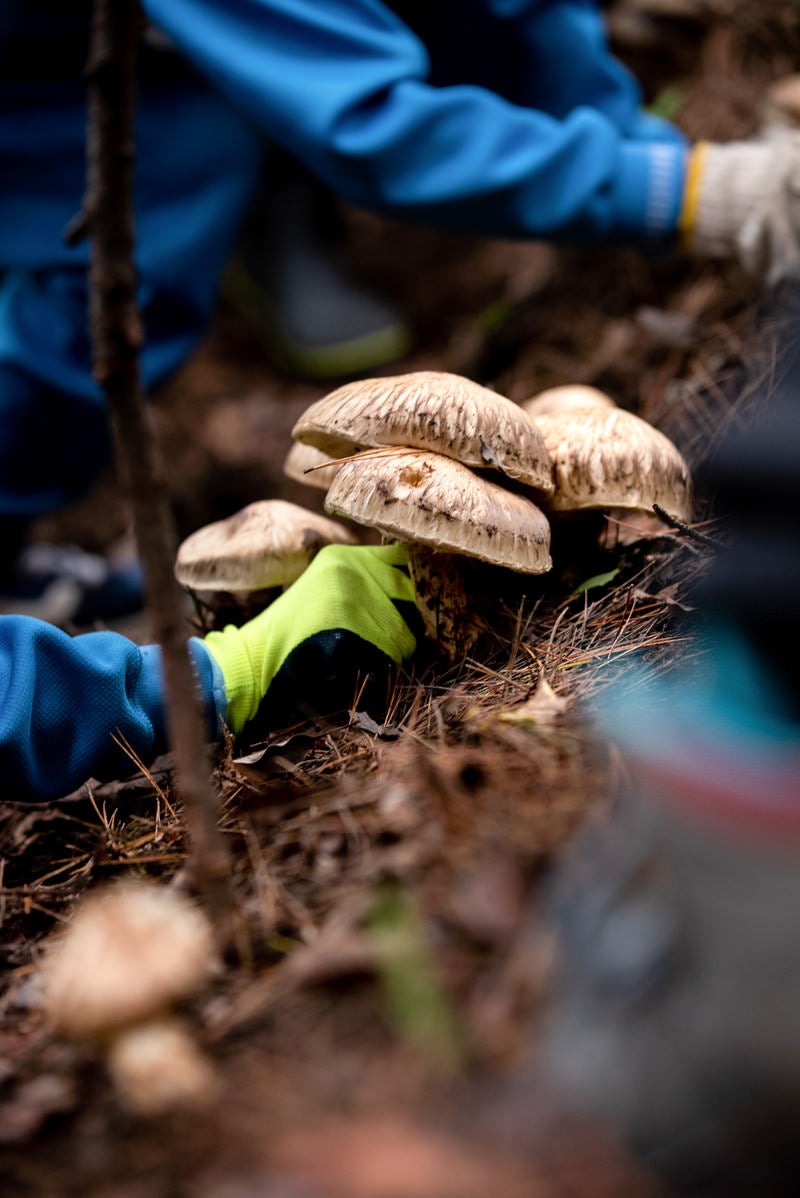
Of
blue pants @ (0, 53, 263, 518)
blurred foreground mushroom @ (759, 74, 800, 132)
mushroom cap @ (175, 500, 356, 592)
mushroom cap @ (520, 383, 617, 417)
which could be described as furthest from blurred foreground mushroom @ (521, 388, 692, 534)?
blue pants @ (0, 53, 263, 518)

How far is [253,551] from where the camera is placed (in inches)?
73.0

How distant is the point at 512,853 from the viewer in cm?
97

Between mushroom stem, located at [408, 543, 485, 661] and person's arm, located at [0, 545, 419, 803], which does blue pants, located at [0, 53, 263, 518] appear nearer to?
person's arm, located at [0, 545, 419, 803]

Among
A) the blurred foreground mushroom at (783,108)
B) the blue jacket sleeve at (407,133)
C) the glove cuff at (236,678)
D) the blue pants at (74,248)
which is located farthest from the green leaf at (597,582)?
the blue pants at (74,248)

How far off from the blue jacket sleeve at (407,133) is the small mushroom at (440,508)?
142 centimetres

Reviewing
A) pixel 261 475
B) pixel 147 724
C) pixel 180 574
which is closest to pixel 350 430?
pixel 180 574

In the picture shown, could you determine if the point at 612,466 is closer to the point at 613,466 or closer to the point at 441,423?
the point at 613,466

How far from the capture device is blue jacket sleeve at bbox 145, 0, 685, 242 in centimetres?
249

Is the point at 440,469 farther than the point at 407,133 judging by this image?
No

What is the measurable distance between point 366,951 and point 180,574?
1159 millimetres

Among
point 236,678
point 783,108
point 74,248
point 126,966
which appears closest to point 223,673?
point 236,678

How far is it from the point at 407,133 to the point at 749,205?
101cm

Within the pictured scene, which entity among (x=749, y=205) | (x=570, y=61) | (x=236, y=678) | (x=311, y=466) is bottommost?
(x=236, y=678)

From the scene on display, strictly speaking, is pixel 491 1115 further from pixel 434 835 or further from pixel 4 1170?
pixel 4 1170
